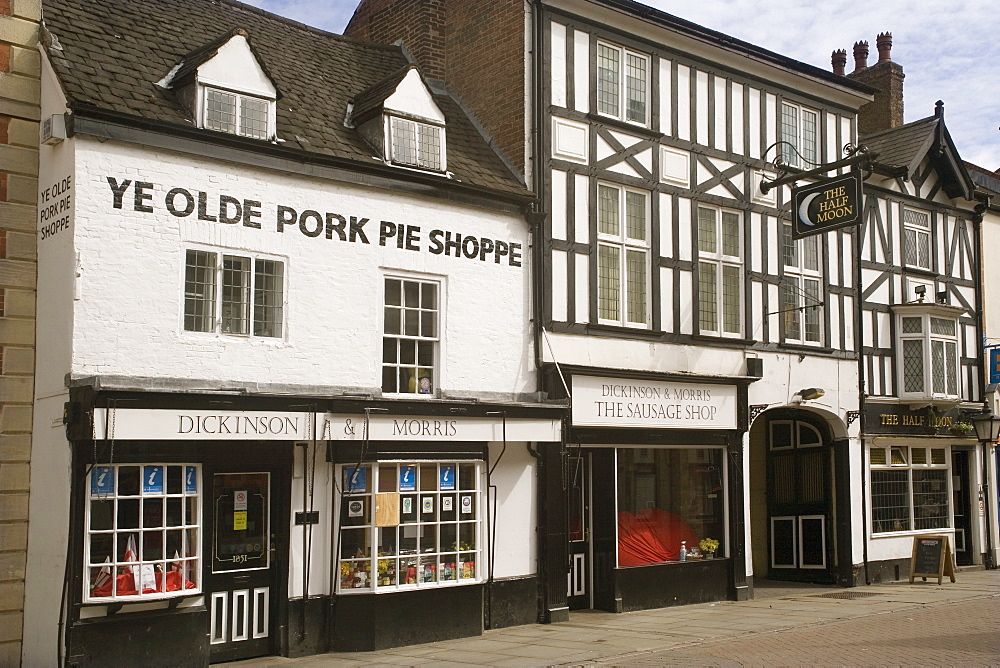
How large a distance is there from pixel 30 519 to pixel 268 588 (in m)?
2.71

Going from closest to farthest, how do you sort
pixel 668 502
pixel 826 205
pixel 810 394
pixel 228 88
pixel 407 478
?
1. pixel 228 88
2. pixel 407 478
3. pixel 668 502
4. pixel 826 205
5. pixel 810 394

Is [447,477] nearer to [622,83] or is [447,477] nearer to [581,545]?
[581,545]

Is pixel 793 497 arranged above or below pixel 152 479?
below

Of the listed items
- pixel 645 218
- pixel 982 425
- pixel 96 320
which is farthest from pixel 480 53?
pixel 982 425

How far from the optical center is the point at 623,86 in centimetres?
1720

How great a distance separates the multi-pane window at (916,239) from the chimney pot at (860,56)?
228 inches

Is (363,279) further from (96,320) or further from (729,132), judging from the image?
(729,132)

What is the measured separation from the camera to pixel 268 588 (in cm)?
1259

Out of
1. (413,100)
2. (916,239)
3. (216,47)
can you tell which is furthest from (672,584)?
(216,47)

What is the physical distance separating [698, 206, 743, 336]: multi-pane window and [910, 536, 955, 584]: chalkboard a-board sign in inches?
231

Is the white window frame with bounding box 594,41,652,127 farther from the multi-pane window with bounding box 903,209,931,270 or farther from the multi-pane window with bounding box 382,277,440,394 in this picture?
the multi-pane window with bounding box 903,209,931,270

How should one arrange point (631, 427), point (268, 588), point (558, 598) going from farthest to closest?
1. point (631, 427)
2. point (558, 598)
3. point (268, 588)

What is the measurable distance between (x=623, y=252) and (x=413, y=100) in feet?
14.0

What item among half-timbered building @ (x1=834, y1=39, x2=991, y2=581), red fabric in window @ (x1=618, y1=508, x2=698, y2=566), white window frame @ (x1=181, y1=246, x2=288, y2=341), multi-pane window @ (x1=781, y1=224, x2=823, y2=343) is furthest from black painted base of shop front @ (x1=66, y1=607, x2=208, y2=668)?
half-timbered building @ (x1=834, y1=39, x2=991, y2=581)
